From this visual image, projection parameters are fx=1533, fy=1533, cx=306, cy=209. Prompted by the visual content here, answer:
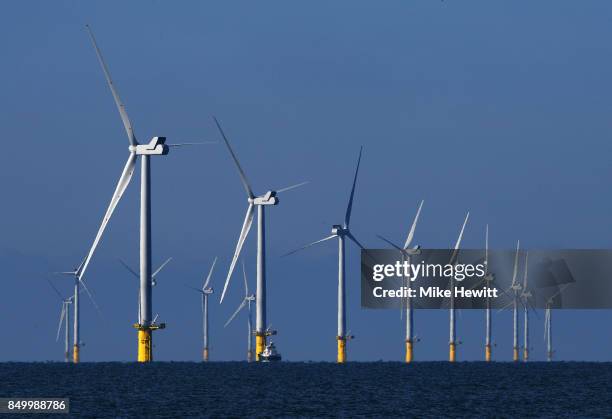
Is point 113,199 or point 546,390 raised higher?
point 113,199

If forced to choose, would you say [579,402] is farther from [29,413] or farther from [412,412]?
[29,413]

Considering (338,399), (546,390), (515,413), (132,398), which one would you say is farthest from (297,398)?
(546,390)

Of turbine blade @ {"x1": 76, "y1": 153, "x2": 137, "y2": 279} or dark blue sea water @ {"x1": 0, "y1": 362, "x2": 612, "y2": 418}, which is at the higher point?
turbine blade @ {"x1": 76, "y1": 153, "x2": 137, "y2": 279}

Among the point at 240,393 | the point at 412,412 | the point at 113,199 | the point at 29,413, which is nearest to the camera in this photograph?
the point at 29,413

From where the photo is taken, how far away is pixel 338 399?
160625mm

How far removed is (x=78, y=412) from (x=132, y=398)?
2229cm

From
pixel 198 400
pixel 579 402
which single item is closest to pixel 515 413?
pixel 579 402

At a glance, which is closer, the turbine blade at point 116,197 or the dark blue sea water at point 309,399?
the dark blue sea water at point 309,399

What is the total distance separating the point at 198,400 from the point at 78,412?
2142 cm

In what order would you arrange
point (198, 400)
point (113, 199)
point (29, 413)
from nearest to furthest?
point (29, 413)
point (198, 400)
point (113, 199)

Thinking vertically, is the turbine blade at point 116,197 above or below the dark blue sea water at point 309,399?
above

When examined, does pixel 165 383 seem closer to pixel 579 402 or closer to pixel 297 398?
pixel 297 398

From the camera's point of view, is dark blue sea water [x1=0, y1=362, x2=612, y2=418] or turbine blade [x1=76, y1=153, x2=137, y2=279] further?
turbine blade [x1=76, y1=153, x2=137, y2=279]

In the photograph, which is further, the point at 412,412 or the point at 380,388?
the point at 380,388
